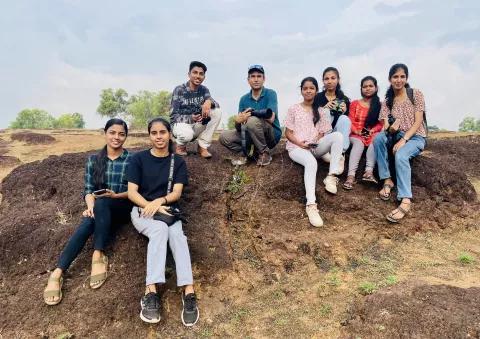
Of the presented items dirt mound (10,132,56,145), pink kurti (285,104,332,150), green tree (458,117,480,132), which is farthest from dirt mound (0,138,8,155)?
green tree (458,117,480,132)

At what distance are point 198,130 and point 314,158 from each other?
200 centimetres

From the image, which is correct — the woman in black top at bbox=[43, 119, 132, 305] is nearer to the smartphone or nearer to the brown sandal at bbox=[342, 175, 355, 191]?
the smartphone

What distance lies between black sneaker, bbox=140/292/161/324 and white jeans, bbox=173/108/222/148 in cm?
292

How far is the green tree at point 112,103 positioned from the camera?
56750mm

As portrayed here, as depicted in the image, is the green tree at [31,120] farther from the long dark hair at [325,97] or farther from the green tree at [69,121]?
the long dark hair at [325,97]

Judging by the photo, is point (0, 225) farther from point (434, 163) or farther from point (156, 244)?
point (434, 163)

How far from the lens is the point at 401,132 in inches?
233

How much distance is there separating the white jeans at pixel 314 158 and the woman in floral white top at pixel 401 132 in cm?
76

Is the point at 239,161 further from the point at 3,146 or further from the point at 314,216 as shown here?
the point at 3,146

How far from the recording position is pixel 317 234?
17.5 ft

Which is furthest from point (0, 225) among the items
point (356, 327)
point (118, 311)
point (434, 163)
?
point (434, 163)

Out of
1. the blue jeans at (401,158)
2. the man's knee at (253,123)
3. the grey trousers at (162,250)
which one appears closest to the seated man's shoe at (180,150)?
the man's knee at (253,123)

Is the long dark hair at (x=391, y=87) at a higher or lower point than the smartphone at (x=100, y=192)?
higher

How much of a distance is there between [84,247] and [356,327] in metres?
3.35
